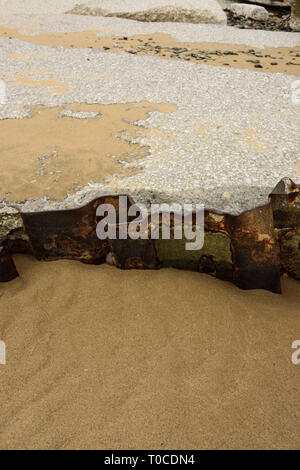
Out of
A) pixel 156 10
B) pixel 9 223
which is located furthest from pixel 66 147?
pixel 156 10

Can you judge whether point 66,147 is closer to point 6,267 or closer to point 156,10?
point 6,267

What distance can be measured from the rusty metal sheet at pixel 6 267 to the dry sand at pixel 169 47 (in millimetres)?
6242

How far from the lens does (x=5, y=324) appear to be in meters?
2.05

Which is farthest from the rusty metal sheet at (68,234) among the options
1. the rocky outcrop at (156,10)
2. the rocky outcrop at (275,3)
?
the rocky outcrop at (275,3)

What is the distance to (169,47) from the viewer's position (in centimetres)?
835

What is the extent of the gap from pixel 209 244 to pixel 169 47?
7.41 metres

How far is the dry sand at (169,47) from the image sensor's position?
24.0ft

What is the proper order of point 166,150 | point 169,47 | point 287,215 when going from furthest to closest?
point 169,47 < point 166,150 < point 287,215

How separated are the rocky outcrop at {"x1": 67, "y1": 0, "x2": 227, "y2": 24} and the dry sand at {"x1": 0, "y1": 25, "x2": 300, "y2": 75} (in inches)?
79.0

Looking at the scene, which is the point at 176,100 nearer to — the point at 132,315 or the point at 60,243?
the point at 60,243

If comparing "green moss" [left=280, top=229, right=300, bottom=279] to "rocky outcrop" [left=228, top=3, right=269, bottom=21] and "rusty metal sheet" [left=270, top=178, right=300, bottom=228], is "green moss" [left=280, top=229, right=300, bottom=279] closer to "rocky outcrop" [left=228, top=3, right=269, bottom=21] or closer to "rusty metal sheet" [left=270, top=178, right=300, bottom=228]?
"rusty metal sheet" [left=270, top=178, right=300, bottom=228]

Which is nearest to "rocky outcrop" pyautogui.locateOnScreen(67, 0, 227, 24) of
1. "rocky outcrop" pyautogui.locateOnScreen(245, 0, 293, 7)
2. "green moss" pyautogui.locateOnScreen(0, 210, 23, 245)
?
"rocky outcrop" pyautogui.locateOnScreen(245, 0, 293, 7)

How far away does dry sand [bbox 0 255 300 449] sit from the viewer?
5.14ft
